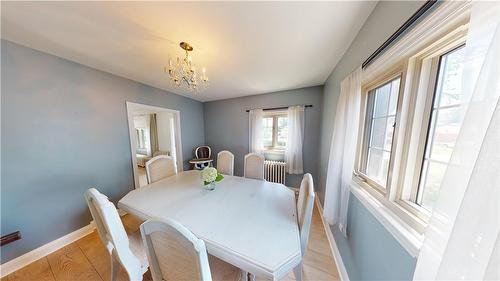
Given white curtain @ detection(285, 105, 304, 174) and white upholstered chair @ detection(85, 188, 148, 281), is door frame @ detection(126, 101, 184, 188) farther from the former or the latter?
white curtain @ detection(285, 105, 304, 174)

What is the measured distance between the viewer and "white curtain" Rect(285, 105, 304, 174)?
9.48 ft

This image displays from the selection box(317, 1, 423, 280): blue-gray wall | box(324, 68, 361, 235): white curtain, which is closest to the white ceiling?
box(317, 1, 423, 280): blue-gray wall

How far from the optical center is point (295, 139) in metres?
2.93

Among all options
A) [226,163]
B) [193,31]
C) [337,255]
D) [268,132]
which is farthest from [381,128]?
[268,132]

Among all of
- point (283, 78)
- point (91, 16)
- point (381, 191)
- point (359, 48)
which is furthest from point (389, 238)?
point (91, 16)

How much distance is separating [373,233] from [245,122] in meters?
2.92

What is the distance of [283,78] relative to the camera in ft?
7.75

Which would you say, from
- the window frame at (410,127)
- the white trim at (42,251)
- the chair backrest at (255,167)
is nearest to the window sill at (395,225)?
the window frame at (410,127)

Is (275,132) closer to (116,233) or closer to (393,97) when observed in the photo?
(393,97)

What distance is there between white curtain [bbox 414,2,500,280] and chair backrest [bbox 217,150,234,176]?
2086mm

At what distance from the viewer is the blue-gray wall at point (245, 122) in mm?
2887

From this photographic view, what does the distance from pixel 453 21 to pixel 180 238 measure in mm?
1445

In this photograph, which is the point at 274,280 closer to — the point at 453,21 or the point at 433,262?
the point at 433,262

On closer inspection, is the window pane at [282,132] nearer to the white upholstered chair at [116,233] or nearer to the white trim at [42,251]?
the white upholstered chair at [116,233]
